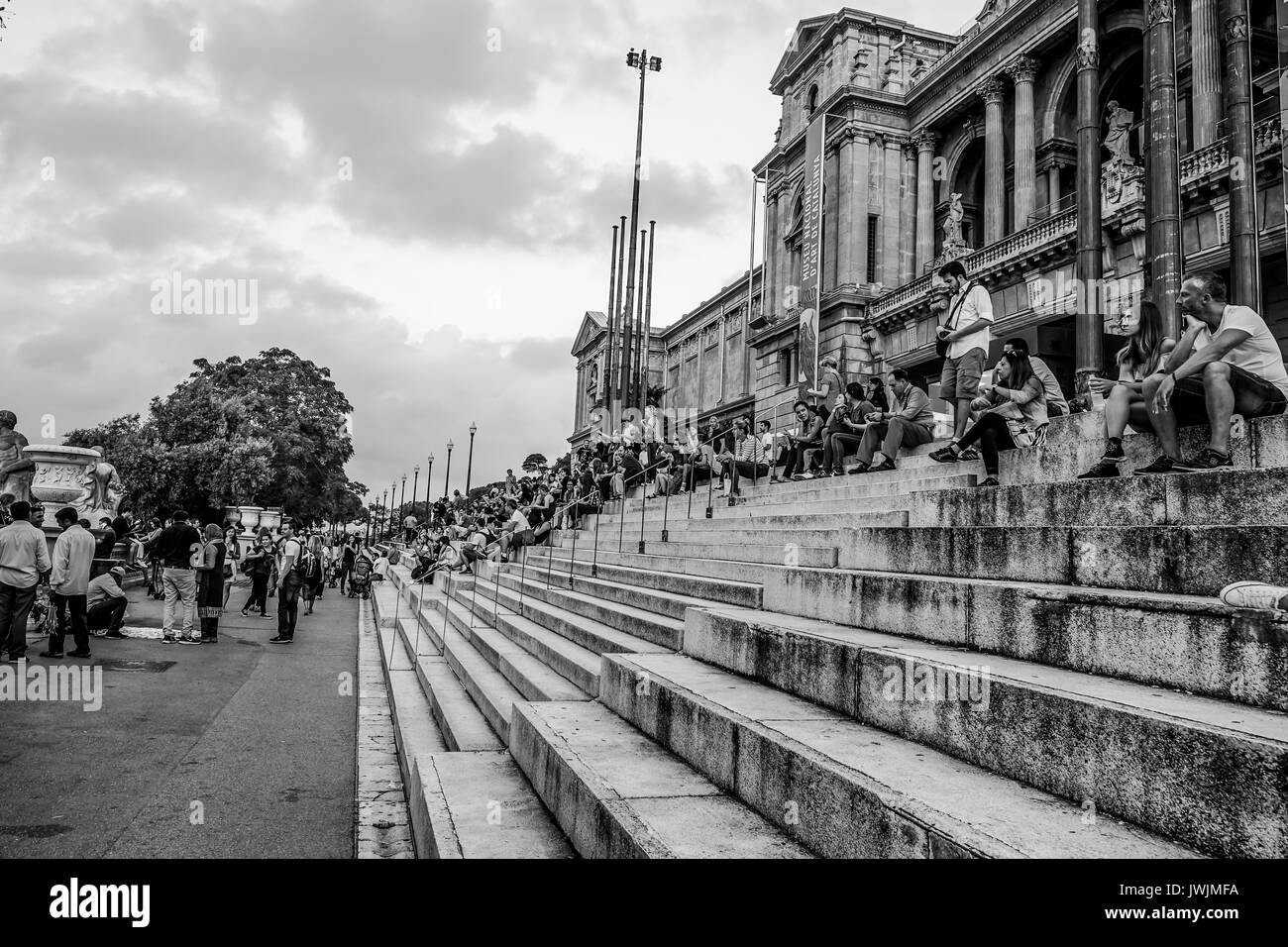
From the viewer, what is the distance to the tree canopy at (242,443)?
38531 millimetres

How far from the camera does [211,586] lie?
41.9ft

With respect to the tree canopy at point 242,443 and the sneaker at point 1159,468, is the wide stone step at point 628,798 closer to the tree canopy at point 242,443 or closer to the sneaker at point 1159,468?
the sneaker at point 1159,468

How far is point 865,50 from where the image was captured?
34.6 m

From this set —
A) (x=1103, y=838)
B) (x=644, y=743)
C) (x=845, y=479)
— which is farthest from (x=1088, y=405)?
(x=1103, y=838)

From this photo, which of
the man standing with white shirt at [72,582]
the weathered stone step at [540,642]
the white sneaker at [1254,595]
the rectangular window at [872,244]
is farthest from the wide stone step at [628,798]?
the rectangular window at [872,244]

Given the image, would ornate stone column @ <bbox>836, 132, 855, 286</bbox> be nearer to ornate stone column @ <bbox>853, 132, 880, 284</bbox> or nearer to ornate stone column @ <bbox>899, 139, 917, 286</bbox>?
ornate stone column @ <bbox>853, 132, 880, 284</bbox>

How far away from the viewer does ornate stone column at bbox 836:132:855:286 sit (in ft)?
109

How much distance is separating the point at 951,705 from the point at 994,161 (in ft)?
103

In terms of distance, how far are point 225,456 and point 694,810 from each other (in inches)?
1609

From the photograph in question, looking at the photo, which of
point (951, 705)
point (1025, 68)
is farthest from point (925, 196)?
point (951, 705)

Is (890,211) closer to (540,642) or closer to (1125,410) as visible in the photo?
(1125,410)

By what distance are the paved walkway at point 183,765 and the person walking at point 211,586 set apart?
6.05 feet

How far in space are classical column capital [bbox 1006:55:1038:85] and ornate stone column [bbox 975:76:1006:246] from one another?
3.55ft

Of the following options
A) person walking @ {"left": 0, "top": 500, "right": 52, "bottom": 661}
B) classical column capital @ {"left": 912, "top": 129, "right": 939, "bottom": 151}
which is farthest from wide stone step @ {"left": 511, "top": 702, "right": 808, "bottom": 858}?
classical column capital @ {"left": 912, "top": 129, "right": 939, "bottom": 151}
